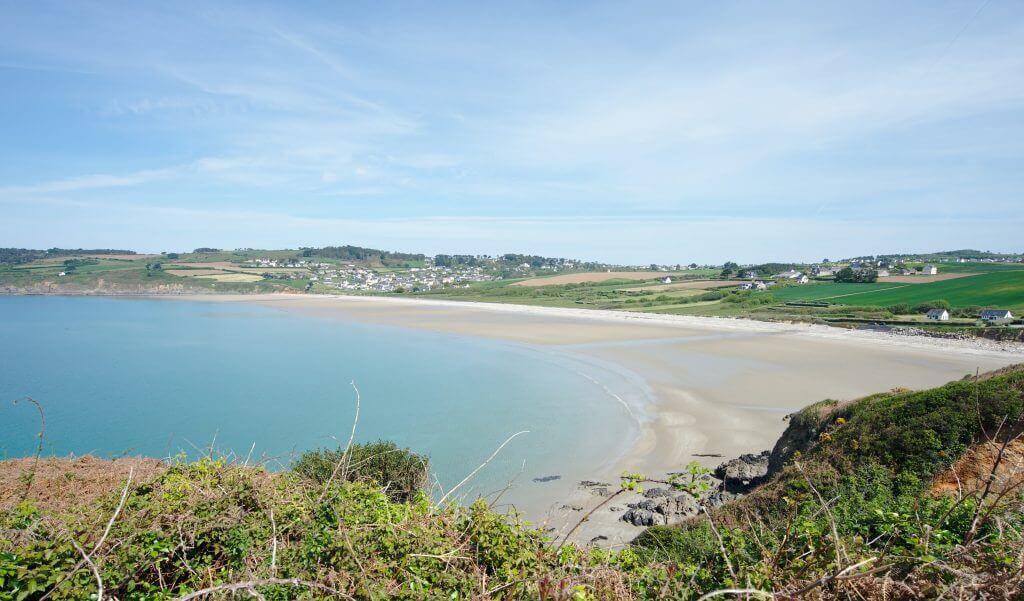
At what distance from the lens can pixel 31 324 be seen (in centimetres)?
6831

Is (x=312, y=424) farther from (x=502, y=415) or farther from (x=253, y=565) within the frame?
(x=253, y=565)

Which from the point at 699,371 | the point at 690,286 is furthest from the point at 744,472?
the point at 690,286

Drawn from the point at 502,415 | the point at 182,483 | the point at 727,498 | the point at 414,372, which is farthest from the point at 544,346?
the point at 182,483

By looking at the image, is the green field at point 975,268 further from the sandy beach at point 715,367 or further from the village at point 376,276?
the village at point 376,276

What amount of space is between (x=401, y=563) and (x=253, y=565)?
1.10 metres

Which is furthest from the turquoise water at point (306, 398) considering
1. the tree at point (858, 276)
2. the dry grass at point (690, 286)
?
the tree at point (858, 276)

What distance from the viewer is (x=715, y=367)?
119ft

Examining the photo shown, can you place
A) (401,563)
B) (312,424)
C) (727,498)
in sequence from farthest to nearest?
(312,424) → (727,498) → (401,563)

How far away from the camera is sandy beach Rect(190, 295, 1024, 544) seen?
65.9 ft

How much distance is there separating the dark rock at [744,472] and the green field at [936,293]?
50.5 meters

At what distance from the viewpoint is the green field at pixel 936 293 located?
54.6 m

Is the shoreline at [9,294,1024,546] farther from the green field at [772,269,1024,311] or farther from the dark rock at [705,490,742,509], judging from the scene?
the green field at [772,269,1024,311]

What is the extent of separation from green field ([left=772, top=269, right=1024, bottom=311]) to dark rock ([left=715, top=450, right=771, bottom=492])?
5049 cm

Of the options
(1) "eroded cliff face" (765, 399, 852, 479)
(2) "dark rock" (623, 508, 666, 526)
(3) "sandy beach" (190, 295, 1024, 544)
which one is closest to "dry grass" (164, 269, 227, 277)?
(3) "sandy beach" (190, 295, 1024, 544)
